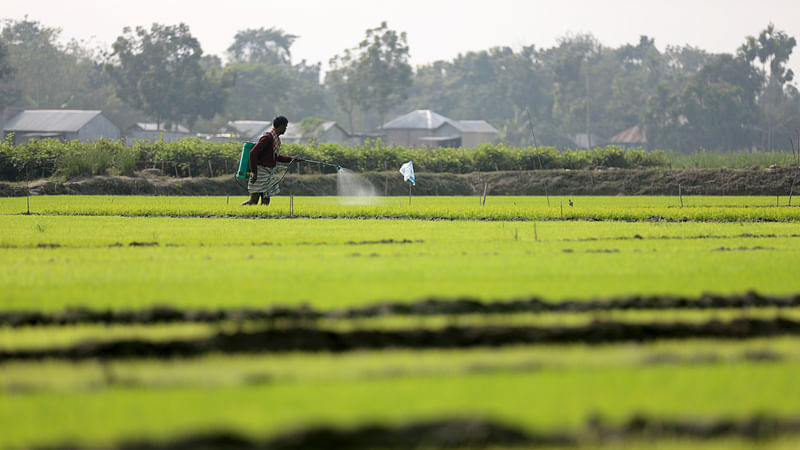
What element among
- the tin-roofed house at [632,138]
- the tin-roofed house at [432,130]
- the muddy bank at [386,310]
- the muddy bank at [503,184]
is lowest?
Result: the muddy bank at [386,310]

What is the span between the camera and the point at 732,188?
121ft

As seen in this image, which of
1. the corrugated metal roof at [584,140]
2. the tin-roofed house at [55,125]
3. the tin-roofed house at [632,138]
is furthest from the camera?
the corrugated metal roof at [584,140]

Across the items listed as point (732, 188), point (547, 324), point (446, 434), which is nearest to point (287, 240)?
point (547, 324)

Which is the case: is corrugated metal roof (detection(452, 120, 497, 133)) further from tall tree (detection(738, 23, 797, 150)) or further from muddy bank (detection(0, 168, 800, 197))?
muddy bank (detection(0, 168, 800, 197))

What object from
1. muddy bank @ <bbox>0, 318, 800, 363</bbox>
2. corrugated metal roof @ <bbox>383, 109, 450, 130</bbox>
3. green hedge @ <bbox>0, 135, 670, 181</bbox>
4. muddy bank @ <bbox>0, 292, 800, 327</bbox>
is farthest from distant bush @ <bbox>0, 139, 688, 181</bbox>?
corrugated metal roof @ <bbox>383, 109, 450, 130</bbox>

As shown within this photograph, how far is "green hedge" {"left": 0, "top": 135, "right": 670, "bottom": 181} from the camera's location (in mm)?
36906

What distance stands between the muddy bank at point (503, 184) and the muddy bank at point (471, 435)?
2902 cm

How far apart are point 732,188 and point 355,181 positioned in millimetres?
14082

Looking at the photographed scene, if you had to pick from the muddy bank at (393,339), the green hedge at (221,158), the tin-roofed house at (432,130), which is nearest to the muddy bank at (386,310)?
the muddy bank at (393,339)

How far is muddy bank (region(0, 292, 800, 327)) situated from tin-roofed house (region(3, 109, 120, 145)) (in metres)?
66.1

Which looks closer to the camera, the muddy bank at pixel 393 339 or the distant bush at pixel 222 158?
the muddy bank at pixel 393 339

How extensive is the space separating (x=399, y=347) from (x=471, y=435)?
2258 mm

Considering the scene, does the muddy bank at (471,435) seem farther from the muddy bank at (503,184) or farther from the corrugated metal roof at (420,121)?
the corrugated metal roof at (420,121)

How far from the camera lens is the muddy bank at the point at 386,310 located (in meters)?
7.41
